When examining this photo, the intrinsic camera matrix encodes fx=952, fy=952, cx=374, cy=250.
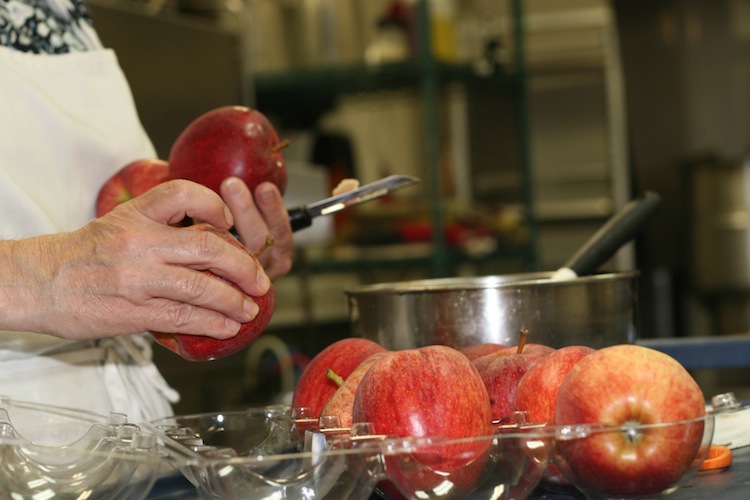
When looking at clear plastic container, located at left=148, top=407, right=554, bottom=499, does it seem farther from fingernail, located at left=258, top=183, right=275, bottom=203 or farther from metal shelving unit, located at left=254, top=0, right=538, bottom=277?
metal shelving unit, located at left=254, top=0, right=538, bottom=277

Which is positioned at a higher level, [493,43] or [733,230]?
[493,43]

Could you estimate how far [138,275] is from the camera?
2.34 ft

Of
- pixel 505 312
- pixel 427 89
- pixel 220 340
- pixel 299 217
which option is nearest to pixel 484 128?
pixel 427 89

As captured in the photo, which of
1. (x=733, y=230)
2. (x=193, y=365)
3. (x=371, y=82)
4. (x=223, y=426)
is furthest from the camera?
(x=371, y=82)

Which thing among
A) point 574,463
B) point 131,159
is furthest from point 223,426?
point 131,159

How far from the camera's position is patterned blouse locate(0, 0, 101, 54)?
1.10 m

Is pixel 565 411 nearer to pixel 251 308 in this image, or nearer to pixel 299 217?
pixel 251 308

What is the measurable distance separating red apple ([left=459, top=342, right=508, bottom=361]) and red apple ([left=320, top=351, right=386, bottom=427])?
118mm

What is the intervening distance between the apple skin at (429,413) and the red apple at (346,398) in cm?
4

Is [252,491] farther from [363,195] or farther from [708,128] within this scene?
[708,128]

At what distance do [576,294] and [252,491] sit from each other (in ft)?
1.38

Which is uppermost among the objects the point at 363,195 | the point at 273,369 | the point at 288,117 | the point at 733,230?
the point at 288,117

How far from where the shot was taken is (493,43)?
11.7 feet

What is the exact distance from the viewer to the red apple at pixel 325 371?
2.52 ft
